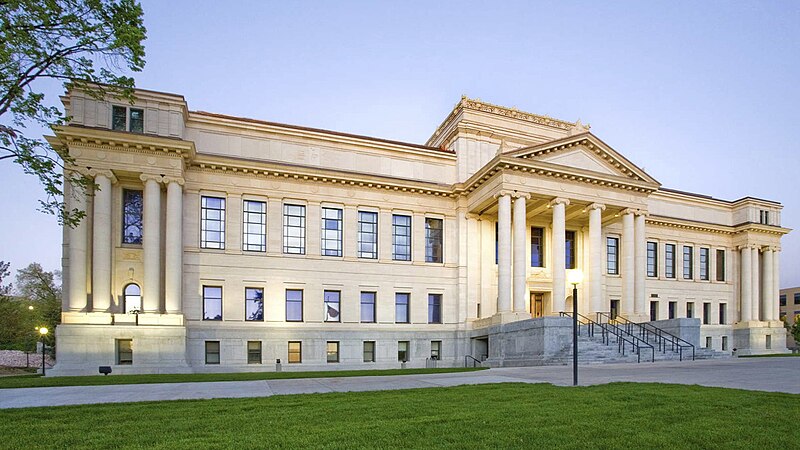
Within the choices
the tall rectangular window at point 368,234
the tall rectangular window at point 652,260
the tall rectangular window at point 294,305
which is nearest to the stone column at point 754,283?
the tall rectangular window at point 652,260

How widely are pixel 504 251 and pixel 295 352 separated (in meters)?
14.9

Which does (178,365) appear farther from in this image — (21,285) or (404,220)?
(21,285)

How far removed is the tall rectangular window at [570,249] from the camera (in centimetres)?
3891

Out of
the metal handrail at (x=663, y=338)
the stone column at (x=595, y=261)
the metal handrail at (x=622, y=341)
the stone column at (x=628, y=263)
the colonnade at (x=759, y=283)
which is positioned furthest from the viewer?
the colonnade at (x=759, y=283)

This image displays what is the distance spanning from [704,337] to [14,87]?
53365 mm

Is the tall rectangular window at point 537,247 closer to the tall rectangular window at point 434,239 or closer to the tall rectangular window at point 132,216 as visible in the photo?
the tall rectangular window at point 434,239

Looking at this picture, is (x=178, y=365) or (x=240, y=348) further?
(x=240, y=348)

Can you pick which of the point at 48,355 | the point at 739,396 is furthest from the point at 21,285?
the point at 739,396

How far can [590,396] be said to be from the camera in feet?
37.3

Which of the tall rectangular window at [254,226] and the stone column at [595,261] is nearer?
the tall rectangular window at [254,226]

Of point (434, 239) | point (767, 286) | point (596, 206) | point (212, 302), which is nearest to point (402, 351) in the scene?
point (434, 239)

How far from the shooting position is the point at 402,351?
34031 mm

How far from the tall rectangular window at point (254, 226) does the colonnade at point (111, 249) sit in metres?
4.08

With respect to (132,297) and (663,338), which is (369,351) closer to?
(132,297)
